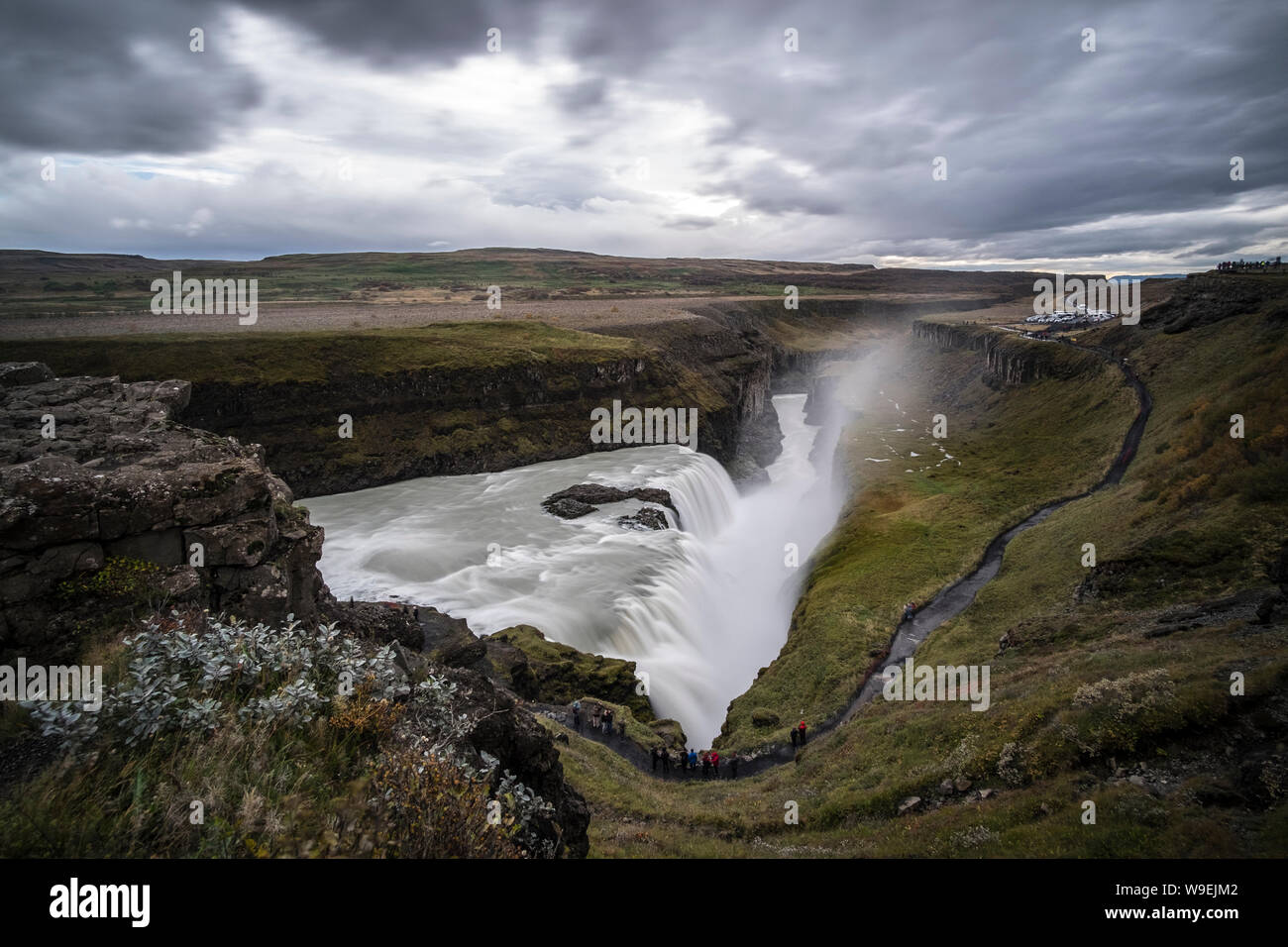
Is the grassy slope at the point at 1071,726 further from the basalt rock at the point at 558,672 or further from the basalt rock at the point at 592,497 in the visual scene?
the basalt rock at the point at 592,497

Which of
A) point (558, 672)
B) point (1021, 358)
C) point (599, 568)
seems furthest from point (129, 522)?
point (1021, 358)

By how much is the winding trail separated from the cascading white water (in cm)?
658

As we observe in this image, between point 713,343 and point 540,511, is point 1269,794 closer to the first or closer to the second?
point 540,511

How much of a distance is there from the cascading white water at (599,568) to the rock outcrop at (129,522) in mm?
19065

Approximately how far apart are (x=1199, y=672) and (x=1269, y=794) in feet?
17.9

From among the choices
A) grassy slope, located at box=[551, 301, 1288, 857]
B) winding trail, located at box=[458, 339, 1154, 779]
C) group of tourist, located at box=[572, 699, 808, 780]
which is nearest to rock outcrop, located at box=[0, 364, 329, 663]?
grassy slope, located at box=[551, 301, 1288, 857]

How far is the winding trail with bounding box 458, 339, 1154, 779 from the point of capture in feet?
82.0

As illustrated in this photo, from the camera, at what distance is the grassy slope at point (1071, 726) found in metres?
11.5

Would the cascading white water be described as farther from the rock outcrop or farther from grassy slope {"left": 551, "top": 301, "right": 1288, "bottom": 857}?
the rock outcrop

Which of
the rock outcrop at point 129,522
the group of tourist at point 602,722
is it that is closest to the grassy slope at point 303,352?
the rock outcrop at point 129,522

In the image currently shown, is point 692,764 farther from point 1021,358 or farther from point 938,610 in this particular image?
point 1021,358

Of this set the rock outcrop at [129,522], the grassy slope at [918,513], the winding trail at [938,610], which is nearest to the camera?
the rock outcrop at [129,522]
